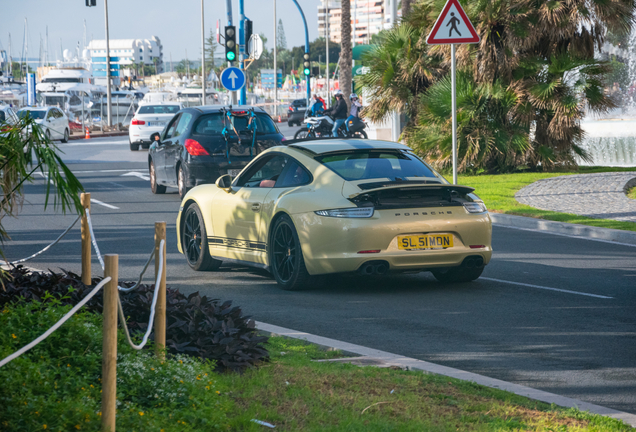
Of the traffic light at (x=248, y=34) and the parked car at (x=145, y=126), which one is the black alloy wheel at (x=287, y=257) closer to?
the traffic light at (x=248, y=34)

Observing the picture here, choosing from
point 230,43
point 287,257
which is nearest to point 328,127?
point 230,43

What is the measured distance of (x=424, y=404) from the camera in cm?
449

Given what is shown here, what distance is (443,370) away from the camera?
5.25 metres

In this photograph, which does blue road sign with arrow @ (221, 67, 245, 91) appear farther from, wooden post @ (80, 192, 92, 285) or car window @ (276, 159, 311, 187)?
wooden post @ (80, 192, 92, 285)

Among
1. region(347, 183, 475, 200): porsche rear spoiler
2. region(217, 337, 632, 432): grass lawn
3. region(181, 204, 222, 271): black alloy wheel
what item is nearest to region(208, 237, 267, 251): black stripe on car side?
region(181, 204, 222, 271): black alloy wheel

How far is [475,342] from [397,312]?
1.13 meters

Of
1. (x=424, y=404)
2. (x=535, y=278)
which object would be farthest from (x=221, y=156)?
(x=424, y=404)

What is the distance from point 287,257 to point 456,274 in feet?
5.94

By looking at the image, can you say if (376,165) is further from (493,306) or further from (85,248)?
(85,248)

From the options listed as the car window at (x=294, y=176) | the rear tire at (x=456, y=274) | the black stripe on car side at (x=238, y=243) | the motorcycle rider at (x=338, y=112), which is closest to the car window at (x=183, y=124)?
the black stripe on car side at (x=238, y=243)

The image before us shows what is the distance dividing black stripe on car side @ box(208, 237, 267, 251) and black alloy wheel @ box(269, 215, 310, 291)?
0.64 feet

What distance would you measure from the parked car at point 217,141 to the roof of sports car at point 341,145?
6593 millimetres

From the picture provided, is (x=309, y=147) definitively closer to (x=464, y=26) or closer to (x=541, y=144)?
(x=464, y=26)

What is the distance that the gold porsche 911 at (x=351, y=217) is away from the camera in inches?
303
